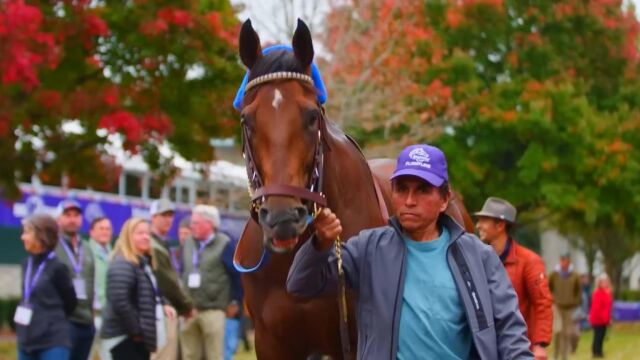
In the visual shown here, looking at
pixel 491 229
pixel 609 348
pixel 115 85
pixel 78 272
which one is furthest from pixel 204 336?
pixel 609 348

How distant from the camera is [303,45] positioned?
6.01 meters

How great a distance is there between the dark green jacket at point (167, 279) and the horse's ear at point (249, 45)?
19.6 ft

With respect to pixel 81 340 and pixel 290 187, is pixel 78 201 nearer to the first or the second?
pixel 81 340

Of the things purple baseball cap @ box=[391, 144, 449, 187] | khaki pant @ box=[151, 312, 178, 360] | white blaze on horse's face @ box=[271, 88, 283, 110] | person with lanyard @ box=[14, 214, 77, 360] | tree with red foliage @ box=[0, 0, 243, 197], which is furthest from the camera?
tree with red foliage @ box=[0, 0, 243, 197]

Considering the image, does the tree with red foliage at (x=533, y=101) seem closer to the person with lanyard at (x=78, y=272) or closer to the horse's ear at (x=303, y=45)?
the person with lanyard at (x=78, y=272)

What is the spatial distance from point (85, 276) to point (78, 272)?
5.8 inches

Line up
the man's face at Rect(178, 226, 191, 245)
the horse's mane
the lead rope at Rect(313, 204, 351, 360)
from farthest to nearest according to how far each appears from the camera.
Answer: the man's face at Rect(178, 226, 191, 245) < the horse's mane < the lead rope at Rect(313, 204, 351, 360)

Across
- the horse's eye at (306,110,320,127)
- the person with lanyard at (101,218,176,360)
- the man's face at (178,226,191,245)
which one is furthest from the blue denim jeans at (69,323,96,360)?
the horse's eye at (306,110,320,127)

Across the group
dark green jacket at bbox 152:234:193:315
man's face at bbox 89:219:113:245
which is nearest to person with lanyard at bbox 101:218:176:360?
dark green jacket at bbox 152:234:193:315

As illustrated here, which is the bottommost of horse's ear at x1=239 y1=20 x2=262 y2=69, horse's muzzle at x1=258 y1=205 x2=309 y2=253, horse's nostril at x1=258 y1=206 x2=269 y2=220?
horse's muzzle at x1=258 y1=205 x2=309 y2=253

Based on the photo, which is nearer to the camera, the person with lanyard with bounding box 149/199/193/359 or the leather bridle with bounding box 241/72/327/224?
the leather bridle with bounding box 241/72/327/224

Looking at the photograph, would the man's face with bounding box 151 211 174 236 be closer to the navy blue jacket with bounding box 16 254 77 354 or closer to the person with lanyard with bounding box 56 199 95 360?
the person with lanyard with bounding box 56 199 95 360

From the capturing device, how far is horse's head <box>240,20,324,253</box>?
517 centimetres

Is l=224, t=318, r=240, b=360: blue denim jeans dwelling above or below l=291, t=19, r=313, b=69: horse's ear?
below
